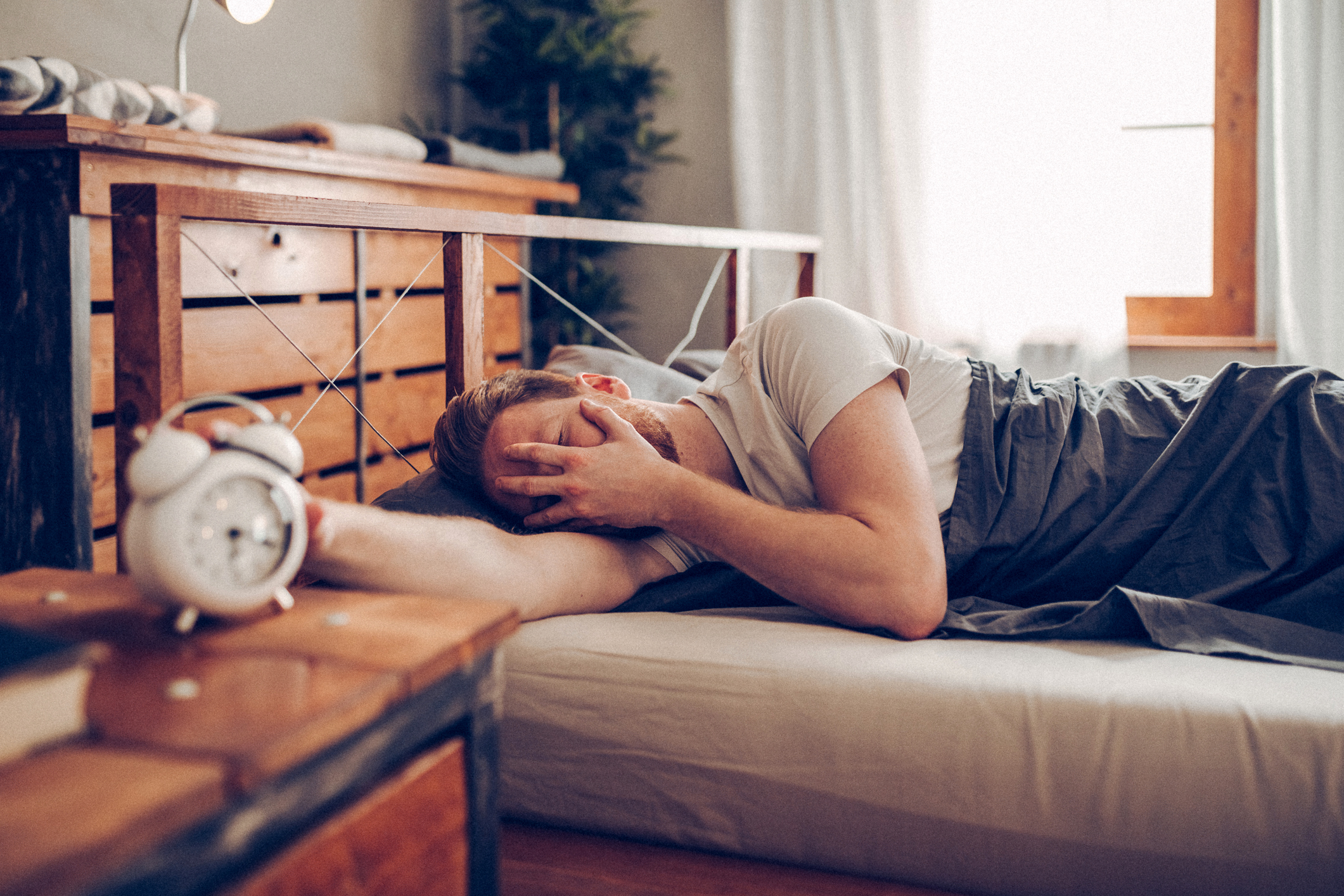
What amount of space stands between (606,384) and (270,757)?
89 cm

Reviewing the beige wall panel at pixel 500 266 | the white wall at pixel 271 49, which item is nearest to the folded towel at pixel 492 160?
the beige wall panel at pixel 500 266

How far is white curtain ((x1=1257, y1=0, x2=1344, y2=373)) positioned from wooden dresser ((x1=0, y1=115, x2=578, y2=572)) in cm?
200

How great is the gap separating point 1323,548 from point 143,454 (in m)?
1.16

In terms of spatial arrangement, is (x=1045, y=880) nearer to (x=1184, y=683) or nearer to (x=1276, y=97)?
(x=1184, y=683)

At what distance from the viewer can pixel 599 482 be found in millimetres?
1045

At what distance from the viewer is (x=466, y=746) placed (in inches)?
23.7

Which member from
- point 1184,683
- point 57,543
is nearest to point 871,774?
point 1184,683

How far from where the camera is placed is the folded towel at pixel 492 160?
8.07ft

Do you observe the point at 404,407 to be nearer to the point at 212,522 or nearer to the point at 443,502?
the point at 443,502

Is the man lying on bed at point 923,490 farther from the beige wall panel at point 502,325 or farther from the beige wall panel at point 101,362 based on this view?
the beige wall panel at point 502,325

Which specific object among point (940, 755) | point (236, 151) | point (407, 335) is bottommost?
point (940, 755)

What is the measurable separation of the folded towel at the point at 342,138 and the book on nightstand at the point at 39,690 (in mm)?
1703

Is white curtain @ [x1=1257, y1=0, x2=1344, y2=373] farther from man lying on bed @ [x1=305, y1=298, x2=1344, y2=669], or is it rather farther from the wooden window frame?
man lying on bed @ [x1=305, y1=298, x2=1344, y2=669]

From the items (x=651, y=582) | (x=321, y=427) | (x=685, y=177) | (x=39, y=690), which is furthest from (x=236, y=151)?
(x=685, y=177)
